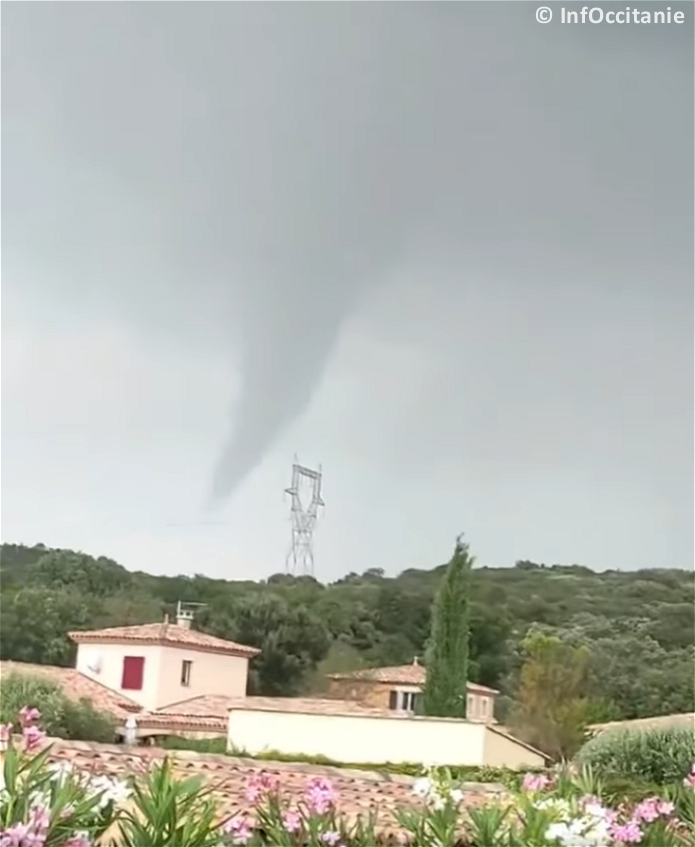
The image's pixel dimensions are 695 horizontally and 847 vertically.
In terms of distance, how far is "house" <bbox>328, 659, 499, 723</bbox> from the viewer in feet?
26.9

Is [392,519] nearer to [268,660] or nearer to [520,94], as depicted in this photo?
[268,660]

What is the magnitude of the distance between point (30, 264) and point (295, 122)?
7.68 ft

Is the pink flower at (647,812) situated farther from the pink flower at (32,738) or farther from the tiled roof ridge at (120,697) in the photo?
the tiled roof ridge at (120,697)

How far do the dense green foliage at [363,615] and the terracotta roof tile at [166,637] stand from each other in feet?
0.45

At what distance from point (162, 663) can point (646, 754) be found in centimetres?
356

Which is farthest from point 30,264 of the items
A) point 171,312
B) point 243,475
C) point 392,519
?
point 392,519

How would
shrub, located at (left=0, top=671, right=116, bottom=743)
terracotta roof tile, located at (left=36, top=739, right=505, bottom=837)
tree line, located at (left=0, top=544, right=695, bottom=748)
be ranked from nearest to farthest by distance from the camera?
terracotta roof tile, located at (left=36, top=739, right=505, bottom=837)
shrub, located at (left=0, top=671, right=116, bottom=743)
tree line, located at (left=0, top=544, right=695, bottom=748)

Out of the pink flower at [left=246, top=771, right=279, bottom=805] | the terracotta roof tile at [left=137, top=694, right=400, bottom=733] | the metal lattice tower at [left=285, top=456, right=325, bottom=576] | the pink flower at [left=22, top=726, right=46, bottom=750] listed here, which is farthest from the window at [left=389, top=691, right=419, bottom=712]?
the pink flower at [left=22, top=726, right=46, bottom=750]

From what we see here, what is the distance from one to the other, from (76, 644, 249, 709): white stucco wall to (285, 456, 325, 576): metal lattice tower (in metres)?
0.92

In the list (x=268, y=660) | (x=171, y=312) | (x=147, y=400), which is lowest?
(x=268, y=660)

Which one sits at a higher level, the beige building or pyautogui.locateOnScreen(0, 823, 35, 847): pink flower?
the beige building

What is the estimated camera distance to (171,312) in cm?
856

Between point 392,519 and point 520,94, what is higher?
point 520,94

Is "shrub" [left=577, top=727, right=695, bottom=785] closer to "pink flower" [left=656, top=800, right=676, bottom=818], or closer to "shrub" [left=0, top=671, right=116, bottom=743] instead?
"shrub" [left=0, top=671, right=116, bottom=743]
